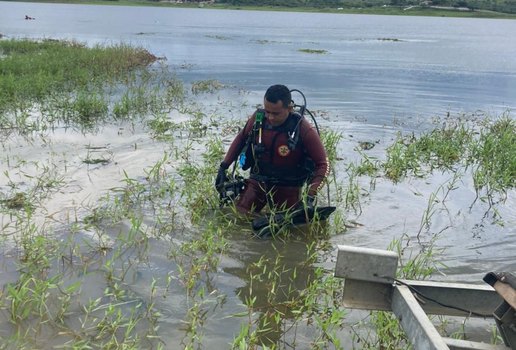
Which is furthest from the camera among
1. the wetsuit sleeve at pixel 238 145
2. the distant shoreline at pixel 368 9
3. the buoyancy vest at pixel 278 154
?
the distant shoreline at pixel 368 9

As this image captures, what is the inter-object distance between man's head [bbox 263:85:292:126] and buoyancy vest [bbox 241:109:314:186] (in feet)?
0.49

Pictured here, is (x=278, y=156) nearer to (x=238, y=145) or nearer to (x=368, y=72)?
(x=238, y=145)

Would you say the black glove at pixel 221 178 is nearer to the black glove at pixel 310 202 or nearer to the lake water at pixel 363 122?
the lake water at pixel 363 122

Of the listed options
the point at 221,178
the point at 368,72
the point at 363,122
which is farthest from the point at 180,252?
the point at 368,72

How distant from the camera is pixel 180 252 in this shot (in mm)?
5301

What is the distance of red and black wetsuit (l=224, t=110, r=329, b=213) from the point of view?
18.9ft

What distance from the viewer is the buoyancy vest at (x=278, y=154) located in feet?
19.1

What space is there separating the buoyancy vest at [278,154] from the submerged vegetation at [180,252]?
0.57 meters

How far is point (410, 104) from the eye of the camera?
51.0ft

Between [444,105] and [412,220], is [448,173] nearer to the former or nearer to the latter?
[412,220]

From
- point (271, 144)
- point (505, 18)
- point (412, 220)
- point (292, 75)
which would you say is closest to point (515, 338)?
point (271, 144)

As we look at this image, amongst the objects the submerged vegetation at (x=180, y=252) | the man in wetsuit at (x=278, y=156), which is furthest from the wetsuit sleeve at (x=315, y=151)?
the submerged vegetation at (x=180, y=252)

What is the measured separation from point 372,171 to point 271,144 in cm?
309

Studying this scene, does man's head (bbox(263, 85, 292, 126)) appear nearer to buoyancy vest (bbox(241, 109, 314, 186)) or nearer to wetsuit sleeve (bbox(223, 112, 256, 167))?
buoyancy vest (bbox(241, 109, 314, 186))
